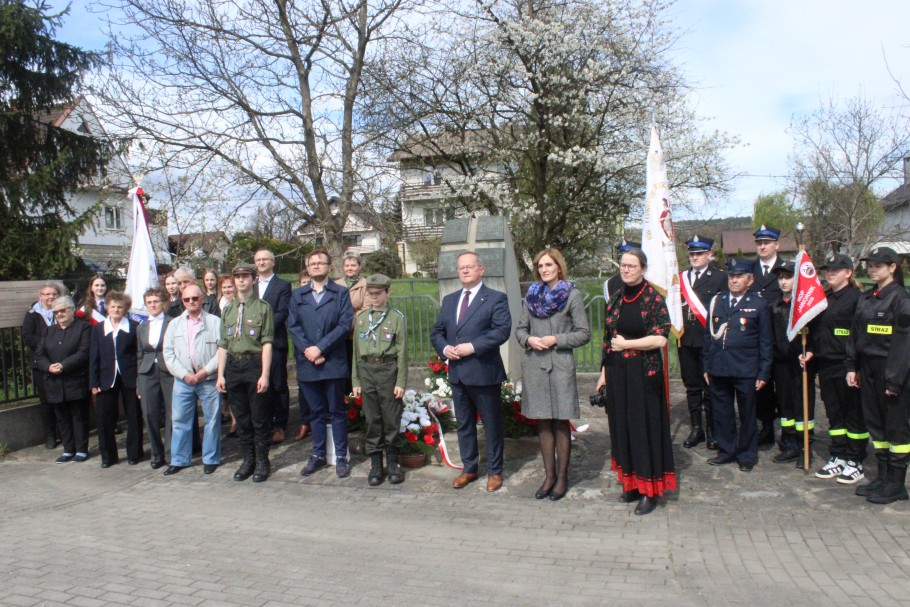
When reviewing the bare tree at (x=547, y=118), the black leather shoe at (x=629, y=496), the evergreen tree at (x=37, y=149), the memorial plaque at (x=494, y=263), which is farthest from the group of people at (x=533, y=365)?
the bare tree at (x=547, y=118)

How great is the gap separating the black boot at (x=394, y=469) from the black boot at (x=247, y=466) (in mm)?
1367

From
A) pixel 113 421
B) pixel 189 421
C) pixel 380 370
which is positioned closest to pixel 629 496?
pixel 380 370

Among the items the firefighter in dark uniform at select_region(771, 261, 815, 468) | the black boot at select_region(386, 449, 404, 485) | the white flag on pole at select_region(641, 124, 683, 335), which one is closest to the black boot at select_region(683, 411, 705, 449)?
the firefighter in dark uniform at select_region(771, 261, 815, 468)

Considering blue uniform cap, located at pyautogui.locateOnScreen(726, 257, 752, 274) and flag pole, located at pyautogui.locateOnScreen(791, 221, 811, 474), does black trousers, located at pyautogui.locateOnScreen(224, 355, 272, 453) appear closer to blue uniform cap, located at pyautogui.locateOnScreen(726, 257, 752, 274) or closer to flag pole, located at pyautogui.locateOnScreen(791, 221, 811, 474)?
blue uniform cap, located at pyautogui.locateOnScreen(726, 257, 752, 274)

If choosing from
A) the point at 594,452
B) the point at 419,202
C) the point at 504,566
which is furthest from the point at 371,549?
the point at 419,202

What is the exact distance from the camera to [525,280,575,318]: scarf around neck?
5418 millimetres

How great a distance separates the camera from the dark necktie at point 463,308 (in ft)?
19.0

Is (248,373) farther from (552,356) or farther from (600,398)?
(600,398)

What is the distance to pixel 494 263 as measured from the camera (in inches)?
300

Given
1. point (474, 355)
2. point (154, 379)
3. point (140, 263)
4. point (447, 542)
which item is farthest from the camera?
point (140, 263)

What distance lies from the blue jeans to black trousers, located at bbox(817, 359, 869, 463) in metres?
5.69

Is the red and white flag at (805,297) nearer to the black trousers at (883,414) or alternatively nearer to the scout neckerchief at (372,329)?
the black trousers at (883,414)

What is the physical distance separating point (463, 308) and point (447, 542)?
1945 millimetres

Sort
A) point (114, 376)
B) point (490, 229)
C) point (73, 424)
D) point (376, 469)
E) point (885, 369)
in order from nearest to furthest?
point (885, 369), point (376, 469), point (114, 376), point (73, 424), point (490, 229)
